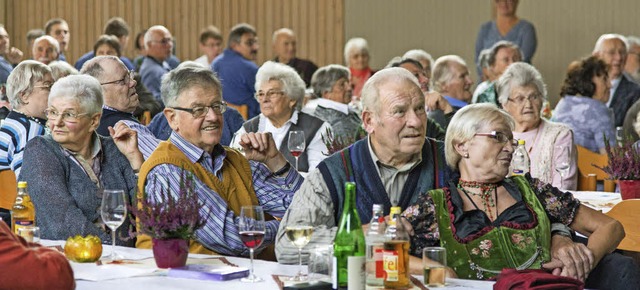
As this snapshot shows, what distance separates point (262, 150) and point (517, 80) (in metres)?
2.35

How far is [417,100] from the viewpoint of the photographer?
3922 millimetres

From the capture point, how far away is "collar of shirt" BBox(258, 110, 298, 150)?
21.9ft

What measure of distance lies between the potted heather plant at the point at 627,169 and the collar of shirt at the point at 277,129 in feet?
7.16

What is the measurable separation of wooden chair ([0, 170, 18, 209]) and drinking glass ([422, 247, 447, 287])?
2350 millimetres

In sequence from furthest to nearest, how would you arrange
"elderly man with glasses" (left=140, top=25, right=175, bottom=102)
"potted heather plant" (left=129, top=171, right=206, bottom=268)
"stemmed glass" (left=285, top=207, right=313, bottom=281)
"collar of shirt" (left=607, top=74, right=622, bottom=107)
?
"elderly man with glasses" (left=140, top=25, right=175, bottom=102) < "collar of shirt" (left=607, top=74, right=622, bottom=107) < "potted heather plant" (left=129, top=171, right=206, bottom=268) < "stemmed glass" (left=285, top=207, right=313, bottom=281)

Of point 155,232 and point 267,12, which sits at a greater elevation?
point 267,12

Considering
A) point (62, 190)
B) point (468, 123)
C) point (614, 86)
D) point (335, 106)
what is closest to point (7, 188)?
point (62, 190)

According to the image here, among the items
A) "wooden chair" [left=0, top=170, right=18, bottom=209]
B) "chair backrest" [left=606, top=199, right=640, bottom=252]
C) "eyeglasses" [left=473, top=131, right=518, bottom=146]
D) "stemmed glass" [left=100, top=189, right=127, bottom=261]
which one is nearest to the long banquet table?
"stemmed glass" [left=100, top=189, right=127, bottom=261]

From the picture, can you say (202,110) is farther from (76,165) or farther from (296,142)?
(296,142)

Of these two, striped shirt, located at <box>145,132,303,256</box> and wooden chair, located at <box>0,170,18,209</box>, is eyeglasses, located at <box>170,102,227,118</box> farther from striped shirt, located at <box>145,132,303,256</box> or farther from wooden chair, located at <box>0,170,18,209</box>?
wooden chair, located at <box>0,170,18,209</box>

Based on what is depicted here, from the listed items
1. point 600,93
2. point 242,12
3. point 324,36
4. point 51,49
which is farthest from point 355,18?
point 600,93

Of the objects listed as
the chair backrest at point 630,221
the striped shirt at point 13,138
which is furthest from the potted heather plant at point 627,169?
the striped shirt at point 13,138

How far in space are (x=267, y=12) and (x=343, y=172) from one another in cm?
990

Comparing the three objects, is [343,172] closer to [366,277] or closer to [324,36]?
[366,277]
